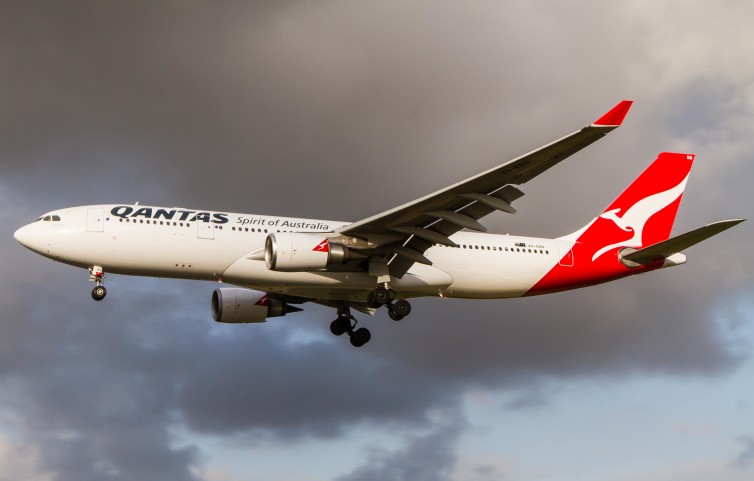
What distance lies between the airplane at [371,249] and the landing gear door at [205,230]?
43 millimetres

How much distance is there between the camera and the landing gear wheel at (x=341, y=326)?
47000mm

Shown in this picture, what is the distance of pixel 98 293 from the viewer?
4075 cm

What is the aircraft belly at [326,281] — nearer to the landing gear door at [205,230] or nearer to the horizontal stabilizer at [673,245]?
the landing gear door at [205,230]

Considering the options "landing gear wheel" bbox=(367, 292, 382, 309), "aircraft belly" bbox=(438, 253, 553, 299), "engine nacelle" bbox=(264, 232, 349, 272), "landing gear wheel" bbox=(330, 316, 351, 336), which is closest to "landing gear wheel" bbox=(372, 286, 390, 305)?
"landing gear wheel" bbox=(367, 292, 382, 309)

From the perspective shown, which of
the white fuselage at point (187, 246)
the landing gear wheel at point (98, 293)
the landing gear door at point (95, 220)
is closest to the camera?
the white fuselage at point (187, 246)

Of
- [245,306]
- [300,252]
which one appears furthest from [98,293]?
[245,306]

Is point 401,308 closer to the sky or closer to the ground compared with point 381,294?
closer to the ground

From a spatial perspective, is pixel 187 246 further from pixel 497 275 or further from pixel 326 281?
pixel 497 275

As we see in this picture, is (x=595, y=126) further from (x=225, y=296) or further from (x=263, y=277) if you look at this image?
(x=225, y=296)

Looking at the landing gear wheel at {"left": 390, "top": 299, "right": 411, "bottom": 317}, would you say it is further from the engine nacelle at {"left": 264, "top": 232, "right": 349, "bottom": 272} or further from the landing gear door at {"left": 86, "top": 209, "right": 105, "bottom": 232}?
the landing gear door at {"left": 86, "top": 209, "right": 105, "bottom": 232}

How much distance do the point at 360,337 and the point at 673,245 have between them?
12661 mm

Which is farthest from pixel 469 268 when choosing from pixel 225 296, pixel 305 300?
pixel 225 296

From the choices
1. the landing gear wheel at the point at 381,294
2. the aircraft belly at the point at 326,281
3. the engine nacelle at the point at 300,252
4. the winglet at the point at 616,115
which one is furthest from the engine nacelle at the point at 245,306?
the winglet at the point at 616,115

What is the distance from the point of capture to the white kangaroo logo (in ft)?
153
